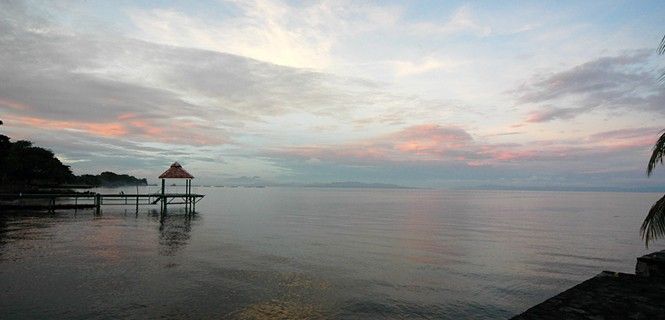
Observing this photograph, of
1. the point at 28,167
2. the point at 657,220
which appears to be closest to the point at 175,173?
the point at 28,167

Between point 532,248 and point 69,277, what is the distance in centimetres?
3174

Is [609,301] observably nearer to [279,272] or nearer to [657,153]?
[657,153]

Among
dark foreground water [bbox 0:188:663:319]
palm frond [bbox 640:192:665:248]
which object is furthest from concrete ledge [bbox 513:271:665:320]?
dark foreground water [bbox 0:188:663:319]

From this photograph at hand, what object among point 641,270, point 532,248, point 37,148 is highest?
point 37,148

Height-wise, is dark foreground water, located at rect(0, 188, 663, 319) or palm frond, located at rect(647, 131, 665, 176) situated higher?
palm frond, located at rect(647, 131, 665, 176)

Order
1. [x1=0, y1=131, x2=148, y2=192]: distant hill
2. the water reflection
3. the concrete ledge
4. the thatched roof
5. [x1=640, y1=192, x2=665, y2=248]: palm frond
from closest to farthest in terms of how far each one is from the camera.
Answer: [x1=640, y1=192, x2=665, y2=248]: palm frond < the concrete ledge < the water reflection < the thatched roof < [x1=0, y1=131, x2=148, y2=192]: distant hill

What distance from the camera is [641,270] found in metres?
14.9

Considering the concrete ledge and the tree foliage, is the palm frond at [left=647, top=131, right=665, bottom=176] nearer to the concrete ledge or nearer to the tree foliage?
the concrete ledge

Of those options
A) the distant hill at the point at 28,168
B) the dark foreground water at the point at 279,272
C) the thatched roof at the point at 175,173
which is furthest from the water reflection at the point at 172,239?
the distant hill at the point at 28,168

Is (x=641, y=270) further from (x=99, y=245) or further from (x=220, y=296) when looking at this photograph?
(x=99, y=245)

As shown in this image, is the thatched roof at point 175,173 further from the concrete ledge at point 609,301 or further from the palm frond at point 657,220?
→ the palm frond at point 657,220

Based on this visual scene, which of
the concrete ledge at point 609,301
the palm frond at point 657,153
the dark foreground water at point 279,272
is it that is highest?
the palm frond at point 657,153

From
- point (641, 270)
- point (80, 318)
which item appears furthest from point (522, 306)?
point (80, 318)

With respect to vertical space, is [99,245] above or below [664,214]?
below
